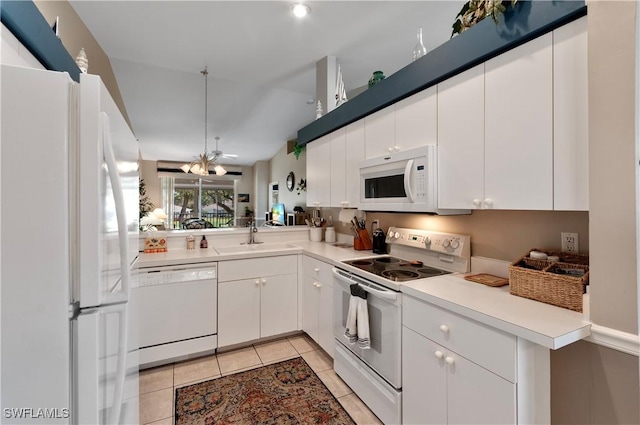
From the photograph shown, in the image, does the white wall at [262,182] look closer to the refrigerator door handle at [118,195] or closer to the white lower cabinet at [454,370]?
the white lower cabinet at [454,370]

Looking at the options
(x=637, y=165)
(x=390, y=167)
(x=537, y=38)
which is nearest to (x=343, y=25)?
(x=390, y=167)

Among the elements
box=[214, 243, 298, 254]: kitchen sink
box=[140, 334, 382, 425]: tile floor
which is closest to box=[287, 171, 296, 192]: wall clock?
box=[214, 243, 298, 254]: kitchen sink

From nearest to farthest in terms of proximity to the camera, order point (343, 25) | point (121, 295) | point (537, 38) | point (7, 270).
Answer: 1. point (7, 270)
2. point (121, 295)
3. point (537, 38)
4. point (343, 25)

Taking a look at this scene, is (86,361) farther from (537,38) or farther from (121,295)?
(537,38)

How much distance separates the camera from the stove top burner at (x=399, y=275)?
173 centimetres

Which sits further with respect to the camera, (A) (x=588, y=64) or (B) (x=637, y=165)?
(A) (x=588, y=64)

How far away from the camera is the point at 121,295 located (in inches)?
35.7

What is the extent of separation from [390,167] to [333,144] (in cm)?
97

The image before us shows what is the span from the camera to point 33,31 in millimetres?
1130

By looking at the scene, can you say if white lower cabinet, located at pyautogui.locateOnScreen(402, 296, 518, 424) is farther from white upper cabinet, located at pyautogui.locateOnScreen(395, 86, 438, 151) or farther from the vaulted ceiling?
the vaulted ceiling

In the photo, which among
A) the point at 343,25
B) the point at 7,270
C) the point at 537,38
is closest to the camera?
the point at 7,270

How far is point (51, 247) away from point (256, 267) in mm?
1923

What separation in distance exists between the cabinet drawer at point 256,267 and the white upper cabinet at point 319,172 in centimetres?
74

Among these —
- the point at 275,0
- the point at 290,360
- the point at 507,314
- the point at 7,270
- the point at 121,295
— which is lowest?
the point at 290,360
